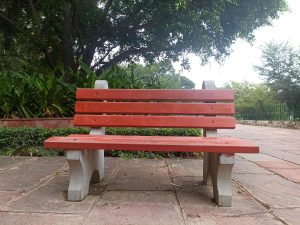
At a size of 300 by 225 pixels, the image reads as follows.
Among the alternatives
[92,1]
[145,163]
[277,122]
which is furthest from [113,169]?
[277,122]

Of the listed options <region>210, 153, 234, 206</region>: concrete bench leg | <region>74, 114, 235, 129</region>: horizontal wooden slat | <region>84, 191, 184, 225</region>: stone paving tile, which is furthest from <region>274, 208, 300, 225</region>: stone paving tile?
<region>74, 114, 235, 129</region>: horizontal wooden slat

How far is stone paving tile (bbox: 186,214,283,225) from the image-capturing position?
244 centimetres

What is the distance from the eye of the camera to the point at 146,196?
307cm

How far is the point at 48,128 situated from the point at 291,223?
387 cm

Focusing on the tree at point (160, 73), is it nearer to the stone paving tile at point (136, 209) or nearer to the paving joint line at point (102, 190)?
the paving joint line at point (102, 190)

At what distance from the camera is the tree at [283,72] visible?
62.2ft

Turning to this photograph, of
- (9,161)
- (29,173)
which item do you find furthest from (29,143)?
(29,173)

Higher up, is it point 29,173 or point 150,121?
point 150,121

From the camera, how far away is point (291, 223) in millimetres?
2445

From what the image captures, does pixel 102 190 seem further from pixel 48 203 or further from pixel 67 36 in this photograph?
pixel 67 36

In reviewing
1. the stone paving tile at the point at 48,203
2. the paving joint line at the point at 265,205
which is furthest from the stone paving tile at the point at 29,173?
the paving joint line at the point at 265,205

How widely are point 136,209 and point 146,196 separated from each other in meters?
0.38

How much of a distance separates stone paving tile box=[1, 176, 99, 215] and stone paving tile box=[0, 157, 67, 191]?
0.79 ft

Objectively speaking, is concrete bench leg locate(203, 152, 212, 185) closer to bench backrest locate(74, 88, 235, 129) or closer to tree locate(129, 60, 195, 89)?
bench backrest locate(74, 88, 235, 129)
